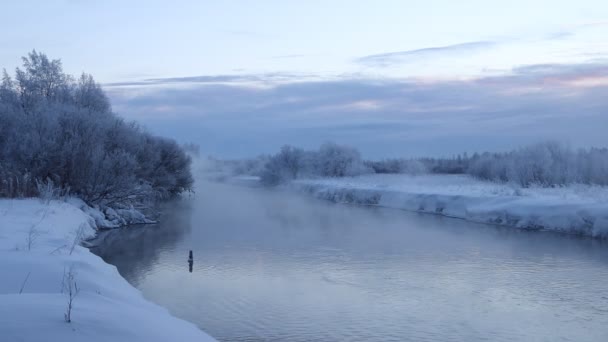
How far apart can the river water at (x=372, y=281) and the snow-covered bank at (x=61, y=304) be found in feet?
6.26

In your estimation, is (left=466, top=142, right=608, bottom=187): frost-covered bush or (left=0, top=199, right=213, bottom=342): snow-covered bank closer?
(left=0, top=199, right=213, bottom=342): snow-covered bank

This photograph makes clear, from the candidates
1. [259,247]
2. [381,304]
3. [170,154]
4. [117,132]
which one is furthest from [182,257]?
[170,154]

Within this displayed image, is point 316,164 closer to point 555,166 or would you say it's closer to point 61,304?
point 555,166

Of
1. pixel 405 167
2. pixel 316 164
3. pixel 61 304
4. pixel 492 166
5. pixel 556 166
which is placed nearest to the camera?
pixel 61 304

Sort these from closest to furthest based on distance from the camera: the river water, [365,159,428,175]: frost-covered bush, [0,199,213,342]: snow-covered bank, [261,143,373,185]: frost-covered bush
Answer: [0,199,213,342]: snow-covered bank → the river water → [261,143,373,185]: frost-covered bush → [365,159,428,175]: frost-covered bush

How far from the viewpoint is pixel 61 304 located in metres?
5.66

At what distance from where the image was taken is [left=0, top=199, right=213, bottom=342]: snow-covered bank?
4848mm

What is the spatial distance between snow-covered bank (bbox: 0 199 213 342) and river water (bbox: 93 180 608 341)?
1.91 meters

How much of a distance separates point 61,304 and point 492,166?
2164 inches

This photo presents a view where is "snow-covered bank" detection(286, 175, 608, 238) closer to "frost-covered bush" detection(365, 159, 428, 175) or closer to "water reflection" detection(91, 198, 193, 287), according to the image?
"water reflection" detection(91, 198, 193, 287)

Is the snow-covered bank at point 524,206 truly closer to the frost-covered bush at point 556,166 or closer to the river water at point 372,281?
the river water at point 372,281

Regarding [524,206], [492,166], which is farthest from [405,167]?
[524,206]

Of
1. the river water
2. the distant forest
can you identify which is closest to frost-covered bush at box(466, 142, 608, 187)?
the distant forest

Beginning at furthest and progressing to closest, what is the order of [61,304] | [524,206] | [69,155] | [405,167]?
[405,167] → [524,206] → [69,155] → [61,304]
